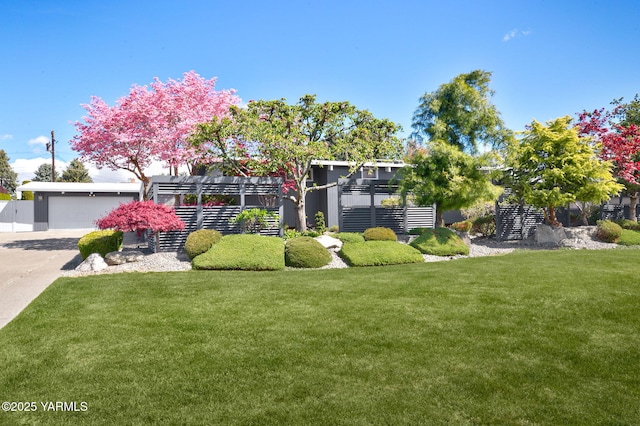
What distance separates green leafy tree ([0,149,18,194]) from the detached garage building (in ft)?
98.9

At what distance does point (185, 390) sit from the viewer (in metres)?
3.56

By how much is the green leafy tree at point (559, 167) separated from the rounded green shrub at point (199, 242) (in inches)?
430

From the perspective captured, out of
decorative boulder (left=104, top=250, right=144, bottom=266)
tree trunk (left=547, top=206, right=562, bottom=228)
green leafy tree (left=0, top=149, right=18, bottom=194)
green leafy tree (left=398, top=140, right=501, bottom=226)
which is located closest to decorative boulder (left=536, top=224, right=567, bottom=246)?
tree trunk (left=547, top=206, right=562, bottom=228)

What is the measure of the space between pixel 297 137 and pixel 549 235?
403 inches

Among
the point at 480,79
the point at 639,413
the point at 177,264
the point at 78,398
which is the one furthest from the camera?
the point at 480,79

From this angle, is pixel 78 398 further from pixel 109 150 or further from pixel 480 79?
pixel 109 150

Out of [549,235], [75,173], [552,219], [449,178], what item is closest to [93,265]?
[449,178]

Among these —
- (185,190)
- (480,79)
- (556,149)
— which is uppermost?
(480,79)

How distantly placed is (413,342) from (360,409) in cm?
170

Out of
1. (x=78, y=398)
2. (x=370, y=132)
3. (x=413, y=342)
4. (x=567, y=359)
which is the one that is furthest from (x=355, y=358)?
(x=370, y=132)

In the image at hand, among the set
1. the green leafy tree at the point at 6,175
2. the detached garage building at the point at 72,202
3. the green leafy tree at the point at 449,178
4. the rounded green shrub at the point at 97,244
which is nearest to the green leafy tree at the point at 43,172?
the green leafy tree at the point at 6,175

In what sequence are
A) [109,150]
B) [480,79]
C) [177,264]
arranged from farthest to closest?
[109,150] → [480,79] → [177,264]

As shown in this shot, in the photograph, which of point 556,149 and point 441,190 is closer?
point 441,190

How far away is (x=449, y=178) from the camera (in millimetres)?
14289
